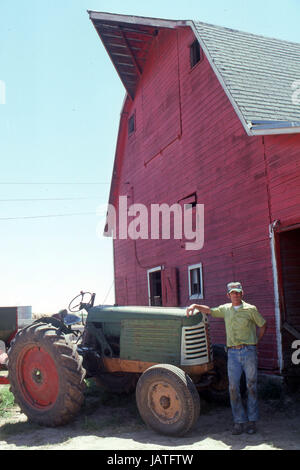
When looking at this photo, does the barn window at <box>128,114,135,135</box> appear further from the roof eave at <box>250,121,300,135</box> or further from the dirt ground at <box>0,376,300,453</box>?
the dirt ground at <box>0,376,300,453</box>

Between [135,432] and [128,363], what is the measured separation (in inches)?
39.6

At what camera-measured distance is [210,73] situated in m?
11.5

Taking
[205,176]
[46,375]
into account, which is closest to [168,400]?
[46,375]

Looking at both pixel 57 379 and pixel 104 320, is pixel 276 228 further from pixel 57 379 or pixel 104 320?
pixel 57 379

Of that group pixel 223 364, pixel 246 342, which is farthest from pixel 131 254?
pixel 246 342

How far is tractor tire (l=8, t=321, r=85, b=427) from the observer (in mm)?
6379

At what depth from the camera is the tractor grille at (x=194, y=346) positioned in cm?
648

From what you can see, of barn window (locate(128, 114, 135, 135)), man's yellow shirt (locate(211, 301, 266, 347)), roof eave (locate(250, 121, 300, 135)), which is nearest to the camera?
man's yellow shirt (locate(211, 301, 266, 347))

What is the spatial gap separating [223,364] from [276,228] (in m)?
2.97

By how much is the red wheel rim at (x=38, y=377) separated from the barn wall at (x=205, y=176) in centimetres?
436

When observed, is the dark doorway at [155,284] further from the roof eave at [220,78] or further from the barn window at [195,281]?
the roof eave at [220,78]

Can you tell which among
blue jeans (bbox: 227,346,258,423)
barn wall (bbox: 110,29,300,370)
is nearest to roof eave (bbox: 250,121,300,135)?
barn wall (bbox: 110,29,300,370)

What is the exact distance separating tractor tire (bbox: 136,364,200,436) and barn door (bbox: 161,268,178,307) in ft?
22.6
